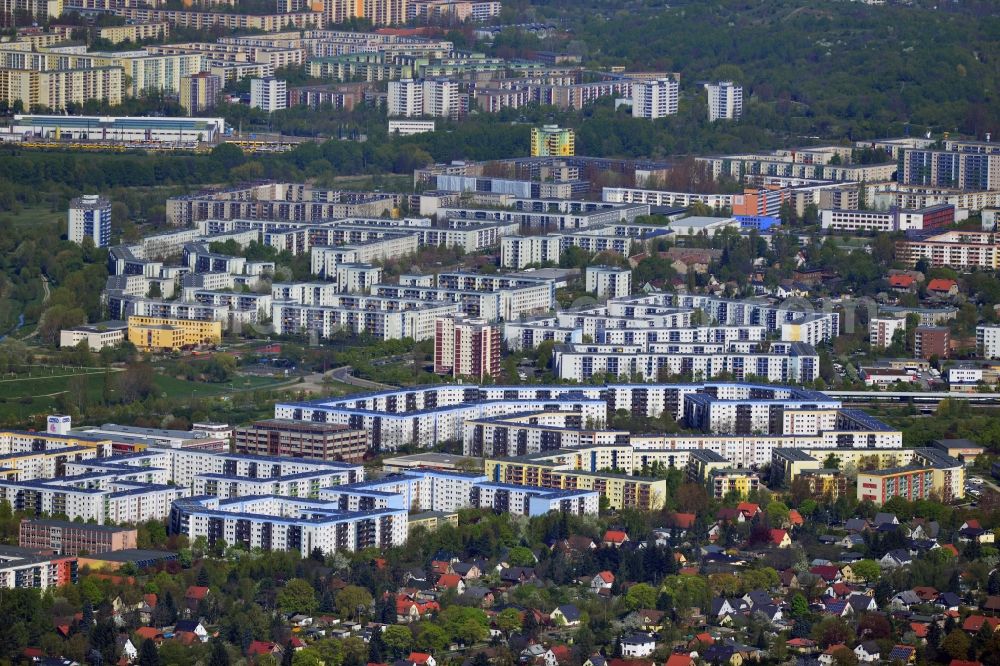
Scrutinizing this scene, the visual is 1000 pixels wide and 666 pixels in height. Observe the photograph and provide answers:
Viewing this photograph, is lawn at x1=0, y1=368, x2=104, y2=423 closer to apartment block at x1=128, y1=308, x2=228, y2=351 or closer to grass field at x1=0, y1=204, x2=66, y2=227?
apartment block at x1=128, y1=308, x2=228, y2=351

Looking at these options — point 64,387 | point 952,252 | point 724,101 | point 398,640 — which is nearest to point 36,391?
point 64,387

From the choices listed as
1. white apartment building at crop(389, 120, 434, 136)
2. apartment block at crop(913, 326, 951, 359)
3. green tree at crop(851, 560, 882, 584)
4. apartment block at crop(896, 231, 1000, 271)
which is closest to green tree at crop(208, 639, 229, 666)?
green tree at crop(851, 560, 882, 584)

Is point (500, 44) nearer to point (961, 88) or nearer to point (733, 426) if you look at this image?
point (961, 88)

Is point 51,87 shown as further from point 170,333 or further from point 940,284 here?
point 940,284

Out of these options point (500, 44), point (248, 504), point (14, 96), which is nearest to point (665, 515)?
point (248, 504)

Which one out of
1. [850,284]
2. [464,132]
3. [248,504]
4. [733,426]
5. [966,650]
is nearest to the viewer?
[966,650]

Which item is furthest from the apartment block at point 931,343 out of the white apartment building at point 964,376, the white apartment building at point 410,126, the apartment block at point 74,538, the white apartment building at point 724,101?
the white apartment building at point 724,101
